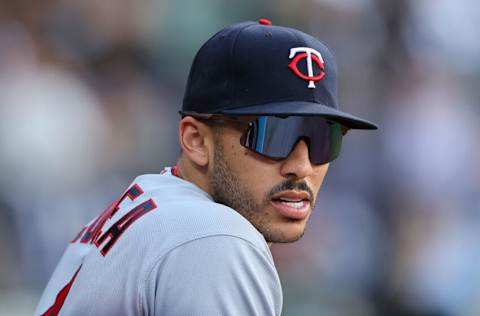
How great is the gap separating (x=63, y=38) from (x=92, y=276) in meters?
3.88

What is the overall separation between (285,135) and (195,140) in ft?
1.07

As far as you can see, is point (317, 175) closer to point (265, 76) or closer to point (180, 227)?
point (265, 76)

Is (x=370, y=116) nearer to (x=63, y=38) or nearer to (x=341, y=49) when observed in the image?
(x=341, y=49)

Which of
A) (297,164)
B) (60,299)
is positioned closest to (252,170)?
(297,164)

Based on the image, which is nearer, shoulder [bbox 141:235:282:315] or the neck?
shoulder [bbox 141:235:282:315]

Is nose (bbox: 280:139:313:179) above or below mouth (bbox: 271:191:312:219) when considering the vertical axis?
above

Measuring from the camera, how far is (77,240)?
240 centimetres

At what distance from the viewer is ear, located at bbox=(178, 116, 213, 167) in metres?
2.31

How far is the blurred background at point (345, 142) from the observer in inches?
207

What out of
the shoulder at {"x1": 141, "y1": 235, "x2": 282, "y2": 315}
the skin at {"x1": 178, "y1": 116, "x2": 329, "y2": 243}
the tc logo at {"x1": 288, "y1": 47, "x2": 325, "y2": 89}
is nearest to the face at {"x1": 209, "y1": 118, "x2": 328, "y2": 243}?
the skin at {"x1": 178, "y1": 116, "x2": 329, "y2": 243}

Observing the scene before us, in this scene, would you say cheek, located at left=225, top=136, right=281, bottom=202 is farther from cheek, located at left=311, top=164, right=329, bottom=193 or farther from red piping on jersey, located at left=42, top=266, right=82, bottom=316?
red piping on jersey, located at left=42, top=266, right=82, bottom=316

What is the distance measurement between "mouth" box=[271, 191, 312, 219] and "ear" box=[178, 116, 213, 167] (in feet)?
0.85

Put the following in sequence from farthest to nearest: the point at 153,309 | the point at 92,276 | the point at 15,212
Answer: the point at 15,212 → the point at 92,276 → the point at 153,309

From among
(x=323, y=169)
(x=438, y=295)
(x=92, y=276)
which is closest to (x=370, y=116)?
(x=438, y=295)
